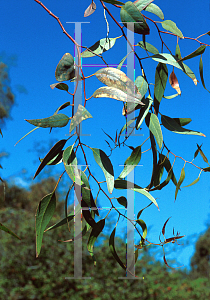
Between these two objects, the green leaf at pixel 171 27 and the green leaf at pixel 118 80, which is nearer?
the green leaf at pixel 118 80

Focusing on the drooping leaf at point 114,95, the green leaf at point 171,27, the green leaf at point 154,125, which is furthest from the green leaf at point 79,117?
the green leaf at point 171,27

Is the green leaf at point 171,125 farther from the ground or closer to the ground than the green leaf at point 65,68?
closer to the ground

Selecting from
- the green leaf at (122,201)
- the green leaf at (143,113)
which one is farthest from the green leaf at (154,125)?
the green leaf at (122,201)

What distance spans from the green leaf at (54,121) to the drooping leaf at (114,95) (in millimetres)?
62

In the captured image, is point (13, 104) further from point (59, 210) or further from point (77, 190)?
point (77, 190)

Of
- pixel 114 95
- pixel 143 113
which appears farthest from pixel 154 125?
pixel 114 95

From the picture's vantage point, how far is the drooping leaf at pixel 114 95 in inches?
15.8

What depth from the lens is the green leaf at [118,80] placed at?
43 centimetres

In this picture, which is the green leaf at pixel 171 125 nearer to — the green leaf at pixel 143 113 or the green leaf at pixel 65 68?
the green leaf at pixel 143 113

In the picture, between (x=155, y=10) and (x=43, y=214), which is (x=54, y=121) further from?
(x=155, y=10)

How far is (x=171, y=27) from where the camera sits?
1.79 ft

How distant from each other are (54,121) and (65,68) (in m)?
0.09

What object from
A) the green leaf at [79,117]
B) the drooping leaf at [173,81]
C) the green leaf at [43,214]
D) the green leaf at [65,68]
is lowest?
the green leaf at [43,214]

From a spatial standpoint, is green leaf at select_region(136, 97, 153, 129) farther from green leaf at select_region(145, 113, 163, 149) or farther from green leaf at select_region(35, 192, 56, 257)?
green leaf at select_region(35, 192, 56, 257)
